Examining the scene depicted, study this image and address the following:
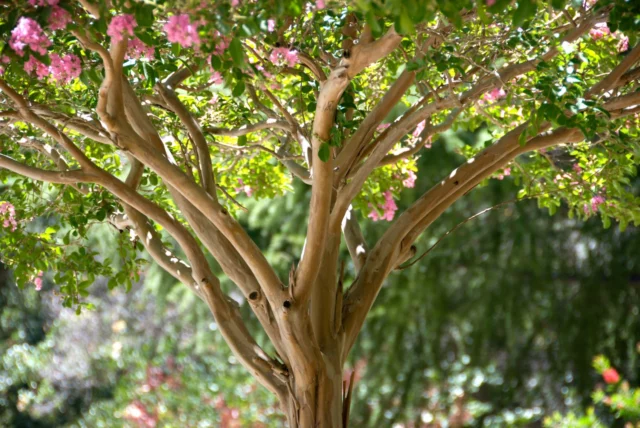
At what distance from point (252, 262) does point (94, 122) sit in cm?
64

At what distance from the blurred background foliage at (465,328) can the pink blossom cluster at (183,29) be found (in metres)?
5.44

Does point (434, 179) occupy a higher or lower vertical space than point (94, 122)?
higher

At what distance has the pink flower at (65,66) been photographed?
2160mm

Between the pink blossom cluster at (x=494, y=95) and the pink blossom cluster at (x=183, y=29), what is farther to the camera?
the pink blossom cluster at (x=494, y=95)

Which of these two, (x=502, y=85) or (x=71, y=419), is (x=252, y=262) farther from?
(x=71, y=419)

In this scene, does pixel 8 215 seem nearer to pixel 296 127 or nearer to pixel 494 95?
pixel 296 127

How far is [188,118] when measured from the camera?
272cm

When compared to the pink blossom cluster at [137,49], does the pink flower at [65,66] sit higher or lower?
lower

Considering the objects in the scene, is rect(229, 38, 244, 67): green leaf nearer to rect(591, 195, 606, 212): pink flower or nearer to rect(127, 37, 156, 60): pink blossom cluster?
rect(127, 37, 156, 60): pink blossom cluster

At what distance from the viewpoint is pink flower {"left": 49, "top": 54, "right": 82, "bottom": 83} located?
2.16 m

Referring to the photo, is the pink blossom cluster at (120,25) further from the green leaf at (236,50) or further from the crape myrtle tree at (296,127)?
the green leaf at (236,50)

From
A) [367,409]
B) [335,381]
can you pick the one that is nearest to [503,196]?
[367,409]

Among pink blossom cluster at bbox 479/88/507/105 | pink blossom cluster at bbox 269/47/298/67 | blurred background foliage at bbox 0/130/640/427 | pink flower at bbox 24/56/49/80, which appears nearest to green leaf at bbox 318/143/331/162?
pink blossom cluster at bbox 269/47/298/67

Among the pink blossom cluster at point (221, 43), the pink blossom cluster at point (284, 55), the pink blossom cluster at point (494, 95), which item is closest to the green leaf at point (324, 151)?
the pink blossom cluster at point (284, 55)
